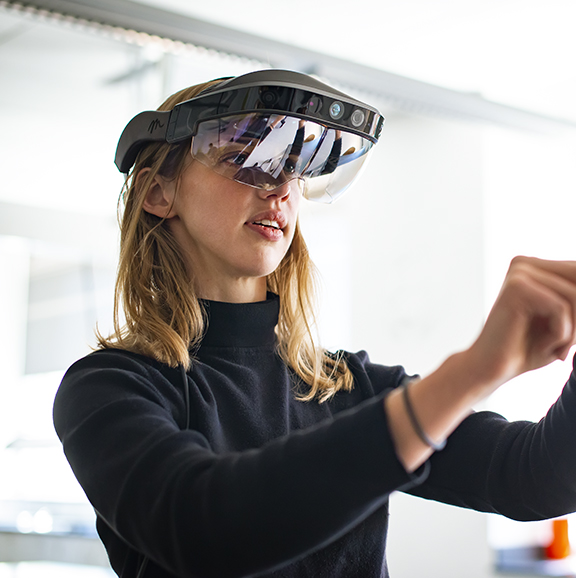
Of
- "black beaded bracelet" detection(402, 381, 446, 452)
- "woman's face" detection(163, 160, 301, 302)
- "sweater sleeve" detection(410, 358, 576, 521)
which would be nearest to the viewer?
"black beaded bracelet" detection(402, 381, 446, 452)

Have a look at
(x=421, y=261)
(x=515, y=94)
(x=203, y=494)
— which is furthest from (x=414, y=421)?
(x=515, y=94)

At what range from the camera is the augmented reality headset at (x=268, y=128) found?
904 millimetres

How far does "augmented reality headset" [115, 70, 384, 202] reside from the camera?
0.90 metres

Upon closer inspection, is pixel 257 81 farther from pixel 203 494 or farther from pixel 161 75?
pixel 161 75

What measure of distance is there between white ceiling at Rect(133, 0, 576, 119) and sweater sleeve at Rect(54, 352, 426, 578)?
79.4 inches

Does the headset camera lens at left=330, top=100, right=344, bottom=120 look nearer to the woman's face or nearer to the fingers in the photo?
the woman's face

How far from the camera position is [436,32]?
8.70 feet

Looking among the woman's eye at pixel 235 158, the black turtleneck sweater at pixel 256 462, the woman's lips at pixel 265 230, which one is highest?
the woman's eye at pixel 235 158

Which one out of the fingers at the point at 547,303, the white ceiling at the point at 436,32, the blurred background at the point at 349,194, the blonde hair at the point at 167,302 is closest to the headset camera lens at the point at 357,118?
the blonde hair at the point at 167,302

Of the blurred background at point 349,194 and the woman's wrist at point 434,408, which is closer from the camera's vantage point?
the woman's wrist at point 434,408

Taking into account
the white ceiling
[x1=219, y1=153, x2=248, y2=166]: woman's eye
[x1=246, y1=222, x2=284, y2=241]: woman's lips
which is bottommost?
[x1=246, y1=222, x2=284, y2=241]: woman's lips

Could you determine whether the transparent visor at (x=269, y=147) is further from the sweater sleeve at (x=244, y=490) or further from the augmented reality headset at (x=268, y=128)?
the sweater sleeve at (x=244, y=490)

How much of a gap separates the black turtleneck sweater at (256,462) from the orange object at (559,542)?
2660mm

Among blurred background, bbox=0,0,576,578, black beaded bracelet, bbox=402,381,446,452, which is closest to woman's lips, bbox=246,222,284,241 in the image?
black beaded bracelet, bbox=402,381,446,452
